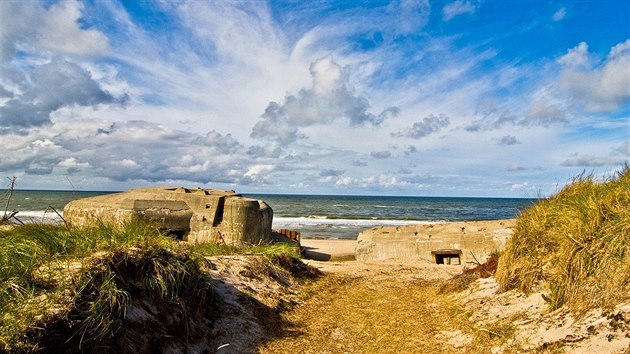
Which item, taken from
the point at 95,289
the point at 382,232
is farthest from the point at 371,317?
the point at 382,232

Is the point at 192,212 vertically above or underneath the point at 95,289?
above

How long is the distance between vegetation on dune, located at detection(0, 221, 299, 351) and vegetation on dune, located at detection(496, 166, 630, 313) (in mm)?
4248

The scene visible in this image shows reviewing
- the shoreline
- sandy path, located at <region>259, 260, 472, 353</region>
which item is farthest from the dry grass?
the shoreline

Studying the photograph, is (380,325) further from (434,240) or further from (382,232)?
(382,232)

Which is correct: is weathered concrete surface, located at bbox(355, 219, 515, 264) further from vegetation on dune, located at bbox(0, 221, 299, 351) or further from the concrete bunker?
vegetation on dune, located at bbox(0, 221, 299, 351)

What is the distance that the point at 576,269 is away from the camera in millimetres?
4617

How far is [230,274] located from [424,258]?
8643 millimetres

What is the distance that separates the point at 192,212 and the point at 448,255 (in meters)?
8.47

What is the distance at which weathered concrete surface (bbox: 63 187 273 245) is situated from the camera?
12844 millimetres

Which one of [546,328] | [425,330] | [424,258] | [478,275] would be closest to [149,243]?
[425,330]

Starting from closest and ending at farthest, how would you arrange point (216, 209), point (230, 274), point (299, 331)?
point (299, 331) → point (230, 274) → point (216, 209)

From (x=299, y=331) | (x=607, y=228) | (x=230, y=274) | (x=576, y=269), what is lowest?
(x=299, y=331)

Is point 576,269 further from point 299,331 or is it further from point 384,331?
point 299,331

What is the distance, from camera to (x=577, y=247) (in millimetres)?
4730
